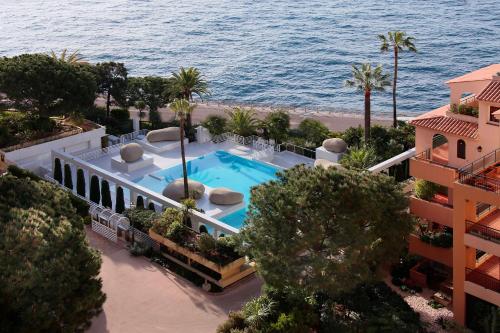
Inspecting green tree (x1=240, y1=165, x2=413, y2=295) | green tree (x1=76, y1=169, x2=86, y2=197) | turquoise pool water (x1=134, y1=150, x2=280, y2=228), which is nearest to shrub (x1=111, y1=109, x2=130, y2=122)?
turquoise pool water (x1=134, y1=150, x2=280, y2=228)

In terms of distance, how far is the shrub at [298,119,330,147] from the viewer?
Result: 2312 inches

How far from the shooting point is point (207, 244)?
121 ft

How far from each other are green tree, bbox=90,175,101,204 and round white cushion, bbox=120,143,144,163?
590 centimetres

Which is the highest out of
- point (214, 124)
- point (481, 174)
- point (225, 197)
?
point (481, 174)

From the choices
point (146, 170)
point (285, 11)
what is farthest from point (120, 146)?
point (285, 11)

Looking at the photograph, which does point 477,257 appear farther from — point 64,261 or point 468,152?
point 64,261

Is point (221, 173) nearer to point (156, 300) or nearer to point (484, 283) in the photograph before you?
point (156, 300)

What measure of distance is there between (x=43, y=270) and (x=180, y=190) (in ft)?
66.0

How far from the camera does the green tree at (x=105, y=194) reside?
46.0 m

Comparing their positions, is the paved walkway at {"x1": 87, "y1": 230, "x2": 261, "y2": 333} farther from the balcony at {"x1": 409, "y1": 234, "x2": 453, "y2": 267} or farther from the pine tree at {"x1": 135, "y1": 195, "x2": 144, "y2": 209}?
the balcony at {"x1": 409, "y1": 234, "x2": 453, "y2": 267}

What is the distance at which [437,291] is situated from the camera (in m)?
34.8

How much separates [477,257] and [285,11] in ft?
445

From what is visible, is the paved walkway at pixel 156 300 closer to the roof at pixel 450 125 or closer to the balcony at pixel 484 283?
the balcony at pixel 484 283

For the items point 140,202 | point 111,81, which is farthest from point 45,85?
point 140,202
